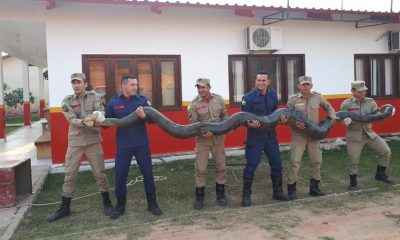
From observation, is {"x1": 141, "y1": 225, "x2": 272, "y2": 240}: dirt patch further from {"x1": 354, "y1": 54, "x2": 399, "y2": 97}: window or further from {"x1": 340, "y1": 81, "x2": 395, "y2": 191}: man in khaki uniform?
{"x1": 354, "y1": 54, "x2": 399, "y2": 97}: window

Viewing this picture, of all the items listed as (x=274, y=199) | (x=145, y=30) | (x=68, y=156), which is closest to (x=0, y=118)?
(x=145, y=30)

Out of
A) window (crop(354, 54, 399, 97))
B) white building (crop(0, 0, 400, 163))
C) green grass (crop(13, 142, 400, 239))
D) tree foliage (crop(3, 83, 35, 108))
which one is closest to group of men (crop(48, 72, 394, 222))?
green grass (crop(13, 142, 400, 239))

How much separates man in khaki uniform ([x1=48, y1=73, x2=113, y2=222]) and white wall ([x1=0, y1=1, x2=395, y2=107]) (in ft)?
9.68

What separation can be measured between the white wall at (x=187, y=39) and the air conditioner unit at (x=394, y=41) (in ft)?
0.58

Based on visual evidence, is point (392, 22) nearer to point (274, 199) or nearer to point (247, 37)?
point (247, 37)

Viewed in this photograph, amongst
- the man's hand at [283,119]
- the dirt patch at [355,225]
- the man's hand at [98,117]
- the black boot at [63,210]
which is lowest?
the dirt patch at [355,225]

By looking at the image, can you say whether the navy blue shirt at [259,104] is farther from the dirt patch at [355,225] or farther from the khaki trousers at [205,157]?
the dirt patch at [355,225]

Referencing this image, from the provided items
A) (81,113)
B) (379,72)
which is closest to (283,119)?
(81,113)

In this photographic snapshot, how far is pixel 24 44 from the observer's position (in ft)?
36.3

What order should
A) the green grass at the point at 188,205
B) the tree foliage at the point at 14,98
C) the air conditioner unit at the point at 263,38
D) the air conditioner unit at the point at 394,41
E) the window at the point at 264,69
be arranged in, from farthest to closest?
the tree foliage at the point at 14,98
the air conditioner unit at the point at 394,41
the window at the point at 264,69
the air conditioner unit at the point at 263,38
the green grass at the point at 188,205

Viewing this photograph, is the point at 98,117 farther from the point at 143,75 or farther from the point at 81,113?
the point at 143,75

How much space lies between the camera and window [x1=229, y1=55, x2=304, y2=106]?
946cm

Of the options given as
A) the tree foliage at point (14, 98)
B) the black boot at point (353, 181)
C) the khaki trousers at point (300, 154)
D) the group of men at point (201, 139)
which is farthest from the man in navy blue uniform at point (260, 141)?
the tree foliage at point (14, 98)

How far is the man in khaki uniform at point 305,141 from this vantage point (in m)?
5.74
